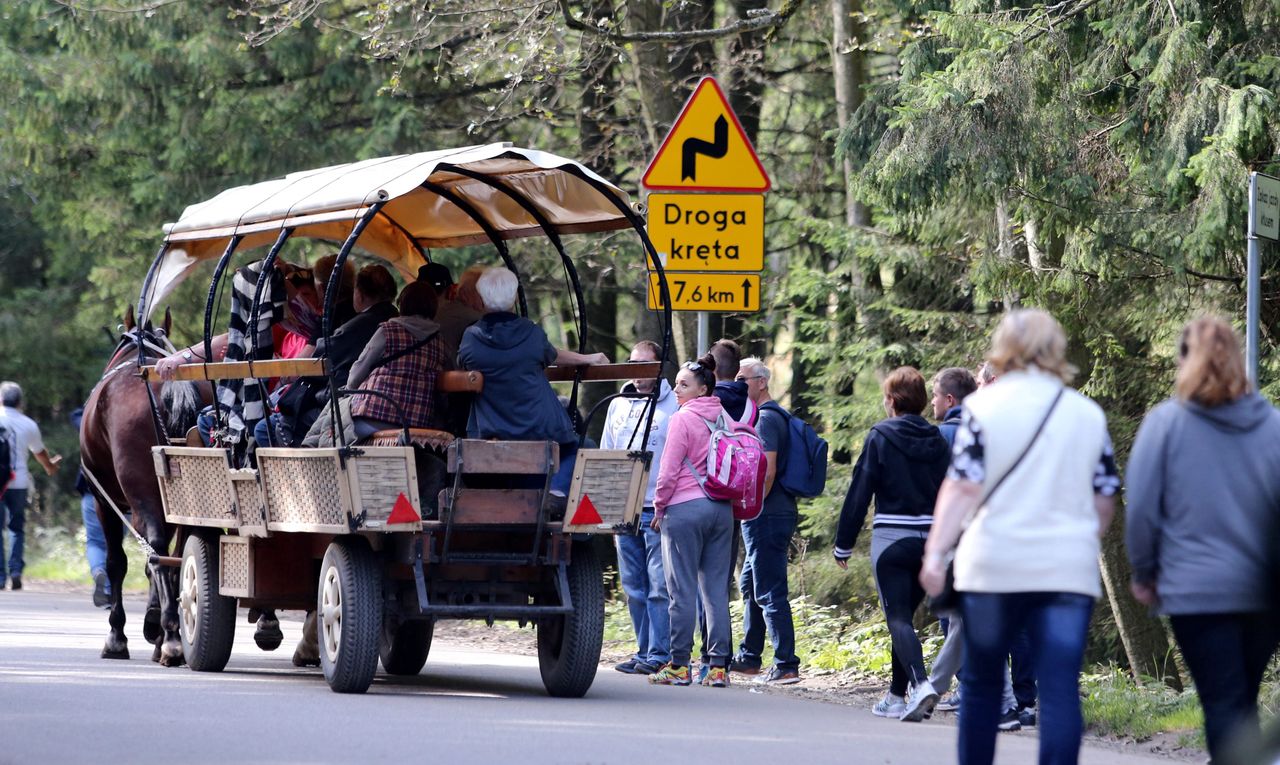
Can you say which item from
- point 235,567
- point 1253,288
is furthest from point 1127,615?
point 235,567

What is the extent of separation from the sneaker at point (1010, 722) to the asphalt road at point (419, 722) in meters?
0.20

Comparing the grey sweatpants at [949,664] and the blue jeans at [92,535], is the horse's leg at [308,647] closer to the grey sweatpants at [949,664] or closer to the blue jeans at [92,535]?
the grey sweatpants at [949,664]

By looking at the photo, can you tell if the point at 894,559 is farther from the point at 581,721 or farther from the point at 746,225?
the point at 746,225

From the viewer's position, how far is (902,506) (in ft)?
32.6

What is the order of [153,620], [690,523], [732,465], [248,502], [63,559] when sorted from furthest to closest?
[63,559], [153,620], [690,523], [732,465], [248,502]

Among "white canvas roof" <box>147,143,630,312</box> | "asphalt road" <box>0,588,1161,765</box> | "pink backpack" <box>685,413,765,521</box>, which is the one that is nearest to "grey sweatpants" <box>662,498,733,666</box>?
"pink backpack" <box>685,413,765,521</box>

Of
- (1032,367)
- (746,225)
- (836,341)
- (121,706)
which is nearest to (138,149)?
(836,341)

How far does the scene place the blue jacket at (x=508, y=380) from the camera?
10359 millimetres

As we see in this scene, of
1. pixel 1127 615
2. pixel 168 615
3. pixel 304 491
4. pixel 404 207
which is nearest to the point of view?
pixel 304 491

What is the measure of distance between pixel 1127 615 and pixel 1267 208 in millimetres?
6597

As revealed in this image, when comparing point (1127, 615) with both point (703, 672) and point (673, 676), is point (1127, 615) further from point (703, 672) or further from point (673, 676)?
point (673, 676)

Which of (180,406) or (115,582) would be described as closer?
(180,406)

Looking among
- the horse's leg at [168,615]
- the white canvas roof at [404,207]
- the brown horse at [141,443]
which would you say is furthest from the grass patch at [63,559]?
the horse's leg at [168,615]

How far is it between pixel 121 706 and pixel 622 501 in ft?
9.35
